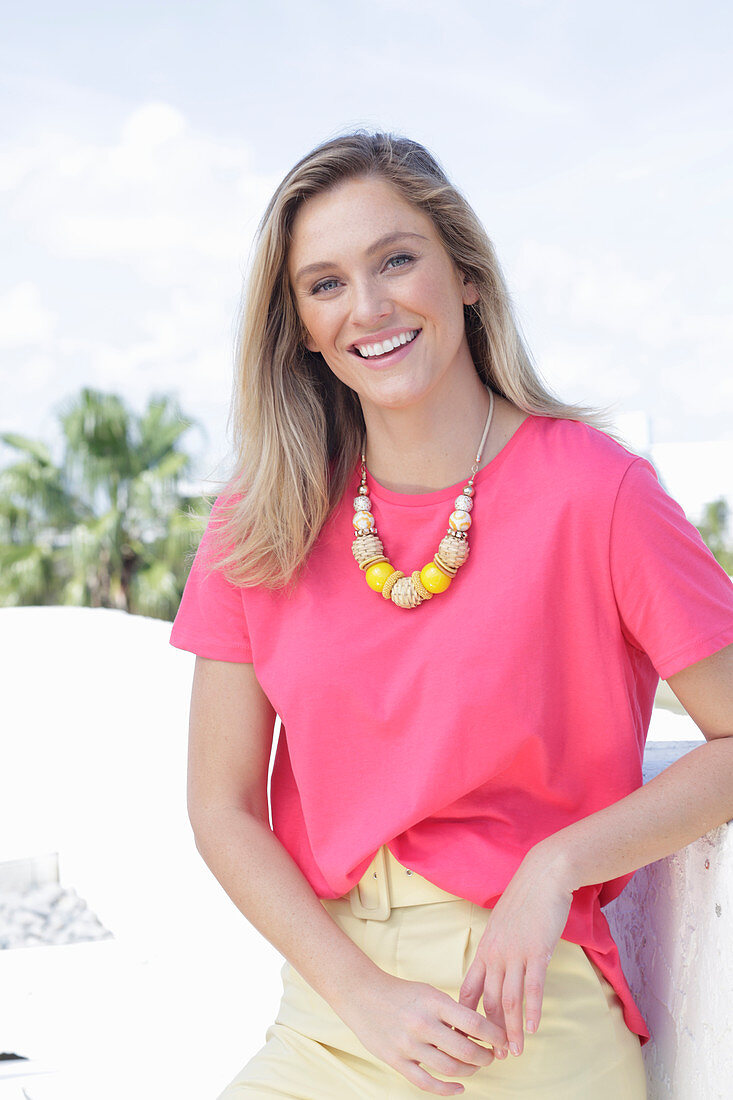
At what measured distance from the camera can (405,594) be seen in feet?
4.75

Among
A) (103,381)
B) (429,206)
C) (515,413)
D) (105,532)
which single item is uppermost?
(103,381)

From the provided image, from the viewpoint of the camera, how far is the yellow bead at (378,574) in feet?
4.87

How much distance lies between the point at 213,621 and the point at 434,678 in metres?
0.37

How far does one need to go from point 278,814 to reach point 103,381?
15548 millimetres

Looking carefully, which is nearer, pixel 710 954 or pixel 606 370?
pixel 710 954

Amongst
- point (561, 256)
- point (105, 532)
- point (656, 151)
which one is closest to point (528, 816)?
point (105, 532)

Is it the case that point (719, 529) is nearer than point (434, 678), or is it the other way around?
point (434, 678)

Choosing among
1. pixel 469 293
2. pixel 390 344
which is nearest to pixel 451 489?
pixel 390 344

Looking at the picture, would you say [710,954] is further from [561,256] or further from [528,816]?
[561,256]

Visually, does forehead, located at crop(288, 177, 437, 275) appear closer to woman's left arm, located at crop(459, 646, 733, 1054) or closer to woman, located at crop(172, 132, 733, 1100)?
woman, located at crop(172, 132, 733, 1100)

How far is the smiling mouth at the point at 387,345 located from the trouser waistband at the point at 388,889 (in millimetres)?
663

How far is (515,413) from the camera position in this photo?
1573 millimetres

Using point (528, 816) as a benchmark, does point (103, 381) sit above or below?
above

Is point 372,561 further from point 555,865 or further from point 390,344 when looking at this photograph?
point 555,865
